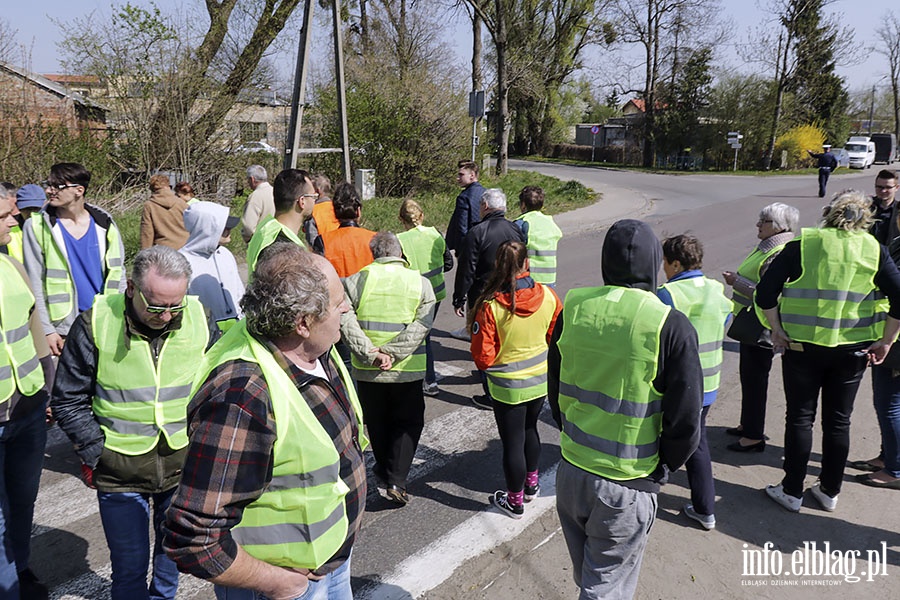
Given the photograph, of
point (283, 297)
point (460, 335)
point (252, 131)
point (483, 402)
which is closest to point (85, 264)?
point (483, 402)

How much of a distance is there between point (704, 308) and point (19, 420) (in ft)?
11.8

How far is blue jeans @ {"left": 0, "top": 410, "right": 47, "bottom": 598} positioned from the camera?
289 centimetres

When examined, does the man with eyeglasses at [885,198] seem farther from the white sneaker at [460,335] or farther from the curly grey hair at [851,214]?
the white sneaker at [460,335]

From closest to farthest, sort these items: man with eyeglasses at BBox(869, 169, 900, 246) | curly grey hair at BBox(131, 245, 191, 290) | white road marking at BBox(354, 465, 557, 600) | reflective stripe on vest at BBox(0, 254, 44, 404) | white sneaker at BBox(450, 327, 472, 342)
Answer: curly grey hair at BBox(131, 245, 191, 290)
reflective stripe on vest at BBox(0, 254, 44, 404)
white road marking at BBox(354, 465, 557, 600)
man with eyeglasses at BBox(869, 169, 900, 246)
white sneaker at BBox(450, 327, 472, 342)

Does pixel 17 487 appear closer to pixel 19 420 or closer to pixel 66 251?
pixel 19 420

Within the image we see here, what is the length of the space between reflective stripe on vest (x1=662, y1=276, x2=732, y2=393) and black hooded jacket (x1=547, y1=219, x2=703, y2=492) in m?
1.24

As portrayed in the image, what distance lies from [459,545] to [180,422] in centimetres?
177

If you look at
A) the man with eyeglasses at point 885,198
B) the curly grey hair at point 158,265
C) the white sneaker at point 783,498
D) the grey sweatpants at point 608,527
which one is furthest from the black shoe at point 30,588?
the man with eyeglasses at point 885,198

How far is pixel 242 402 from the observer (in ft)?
5.49

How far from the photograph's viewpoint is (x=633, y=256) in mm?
2457

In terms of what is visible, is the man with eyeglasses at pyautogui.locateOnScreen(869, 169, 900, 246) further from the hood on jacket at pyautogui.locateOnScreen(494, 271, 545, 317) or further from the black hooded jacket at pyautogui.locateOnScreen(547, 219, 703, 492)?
the black hooded jacket at pyautogui.locateOnScreen(547, 219, 703, 492)

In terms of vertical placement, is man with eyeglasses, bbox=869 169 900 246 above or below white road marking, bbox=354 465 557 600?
above

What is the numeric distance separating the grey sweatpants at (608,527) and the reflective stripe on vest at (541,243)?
12.0 feet

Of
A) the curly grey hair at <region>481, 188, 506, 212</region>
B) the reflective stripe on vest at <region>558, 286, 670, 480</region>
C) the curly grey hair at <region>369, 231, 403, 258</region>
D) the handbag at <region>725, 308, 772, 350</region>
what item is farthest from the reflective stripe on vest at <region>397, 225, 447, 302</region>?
the reflective stripe on vest at <region>558, 286, 670, 480</region>
